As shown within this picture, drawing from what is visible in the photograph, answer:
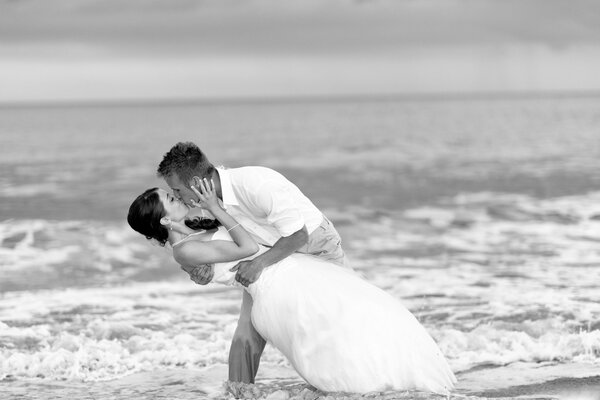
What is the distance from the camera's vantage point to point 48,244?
51.9 ft

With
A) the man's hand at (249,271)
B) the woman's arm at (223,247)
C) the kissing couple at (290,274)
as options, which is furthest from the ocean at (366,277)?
the woman's arm at (223,247)

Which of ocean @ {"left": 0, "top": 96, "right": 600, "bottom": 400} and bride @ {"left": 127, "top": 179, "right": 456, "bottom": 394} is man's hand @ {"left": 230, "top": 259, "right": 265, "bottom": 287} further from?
ocean @ {"left": 0, "top": 96, "right": 600, "bottom": 400}

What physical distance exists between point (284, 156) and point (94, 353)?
116 ft

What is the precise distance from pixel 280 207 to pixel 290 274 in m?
0.42

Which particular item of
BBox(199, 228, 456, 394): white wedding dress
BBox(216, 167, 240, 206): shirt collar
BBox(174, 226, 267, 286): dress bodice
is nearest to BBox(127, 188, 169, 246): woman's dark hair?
BBox(174, 226, 267, 286): dress bodice

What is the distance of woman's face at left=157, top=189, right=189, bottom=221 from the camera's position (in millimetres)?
5770

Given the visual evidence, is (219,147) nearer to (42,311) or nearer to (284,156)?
(284,156)

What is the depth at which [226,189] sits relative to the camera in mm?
5664

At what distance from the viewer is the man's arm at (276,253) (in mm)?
5543

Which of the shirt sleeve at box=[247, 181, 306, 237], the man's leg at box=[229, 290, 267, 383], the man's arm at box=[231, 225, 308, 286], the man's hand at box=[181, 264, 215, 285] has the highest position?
the shirt sleeve at box=[247, 181, 306, 237]

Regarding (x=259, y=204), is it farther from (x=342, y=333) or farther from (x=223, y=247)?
(x=342, y=333)

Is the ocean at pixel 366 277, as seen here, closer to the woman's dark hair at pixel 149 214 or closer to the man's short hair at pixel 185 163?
the woman's dark hair at pixel 149 214

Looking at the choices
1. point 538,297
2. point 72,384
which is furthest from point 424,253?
point 72,384

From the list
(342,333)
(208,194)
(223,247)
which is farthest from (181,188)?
(342,333)
